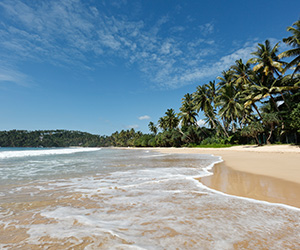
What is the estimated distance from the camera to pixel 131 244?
2.04 metres

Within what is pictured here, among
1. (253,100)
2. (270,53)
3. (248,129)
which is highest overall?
(270,53)

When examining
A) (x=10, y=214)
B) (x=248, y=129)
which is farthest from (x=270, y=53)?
(x=10, y=214)

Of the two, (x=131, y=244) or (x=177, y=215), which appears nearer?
(x=131, y=244)

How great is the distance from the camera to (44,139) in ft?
558

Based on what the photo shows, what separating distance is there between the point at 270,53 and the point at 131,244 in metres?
30.0

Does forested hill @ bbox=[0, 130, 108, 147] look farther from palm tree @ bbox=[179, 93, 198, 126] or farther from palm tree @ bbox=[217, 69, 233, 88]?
palm tree @ bbox=[217, 69, 233, 88]

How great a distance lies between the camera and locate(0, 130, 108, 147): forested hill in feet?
513

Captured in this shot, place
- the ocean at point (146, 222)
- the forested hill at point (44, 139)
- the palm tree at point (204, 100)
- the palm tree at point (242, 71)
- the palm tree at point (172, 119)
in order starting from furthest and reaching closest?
the forested hill at point (44, 139), the palm tree at point (172, 119), the palm tree at point (204, 100), the palm tree at point (242, 71), the ocean at point (146, 222)

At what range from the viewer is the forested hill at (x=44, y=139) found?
156250mm

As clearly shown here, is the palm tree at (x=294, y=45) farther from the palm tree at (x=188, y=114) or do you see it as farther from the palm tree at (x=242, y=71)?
the palm tree at (x=188, y=114)

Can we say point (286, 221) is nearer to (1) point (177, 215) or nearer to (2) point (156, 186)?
(1) point (177, 215)

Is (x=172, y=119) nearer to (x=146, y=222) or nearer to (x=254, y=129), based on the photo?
(x=254, y=129)

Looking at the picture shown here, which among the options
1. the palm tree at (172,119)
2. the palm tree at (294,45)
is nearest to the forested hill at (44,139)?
the palm tree at (172,119)

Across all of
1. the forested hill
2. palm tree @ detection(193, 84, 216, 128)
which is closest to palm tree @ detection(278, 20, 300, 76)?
palm tree @ detection(193, 84, 216, 128)
